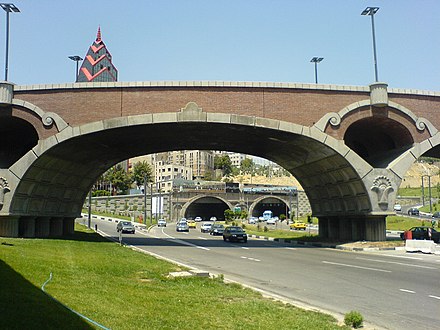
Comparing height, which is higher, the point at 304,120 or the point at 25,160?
the point at 304,120

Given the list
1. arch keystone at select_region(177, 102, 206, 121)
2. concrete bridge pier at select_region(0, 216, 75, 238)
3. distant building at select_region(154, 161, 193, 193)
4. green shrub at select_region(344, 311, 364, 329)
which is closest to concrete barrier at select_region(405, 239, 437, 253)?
arch keystone at select_region(177, 102, 206, 121)

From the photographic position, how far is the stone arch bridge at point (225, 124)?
98.9ft

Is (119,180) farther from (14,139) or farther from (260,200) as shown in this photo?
(14,139)

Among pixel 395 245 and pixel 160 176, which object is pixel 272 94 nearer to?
pixel 395 245

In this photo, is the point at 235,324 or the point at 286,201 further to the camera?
the point at 286,201

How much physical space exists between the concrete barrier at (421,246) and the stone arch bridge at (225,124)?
261cm

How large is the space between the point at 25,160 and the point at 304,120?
742 inches

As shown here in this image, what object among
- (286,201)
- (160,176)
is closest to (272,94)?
(286,201)

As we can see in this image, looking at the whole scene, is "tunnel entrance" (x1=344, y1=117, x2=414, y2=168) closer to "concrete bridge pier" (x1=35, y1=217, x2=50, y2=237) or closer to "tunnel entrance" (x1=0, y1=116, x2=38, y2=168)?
"concrete bridge pier" (x1=35, y1=217, x2=50, y2=237)

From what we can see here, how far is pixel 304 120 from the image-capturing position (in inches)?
1217

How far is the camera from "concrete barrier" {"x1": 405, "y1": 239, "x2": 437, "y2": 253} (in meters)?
28.5

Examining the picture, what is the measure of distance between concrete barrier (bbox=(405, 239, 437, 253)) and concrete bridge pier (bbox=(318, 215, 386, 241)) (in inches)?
125

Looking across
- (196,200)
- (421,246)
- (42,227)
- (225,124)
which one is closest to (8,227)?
(42,227)

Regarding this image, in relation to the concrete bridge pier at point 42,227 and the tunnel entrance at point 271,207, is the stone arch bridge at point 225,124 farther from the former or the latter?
the tunnel entrance at point 271,207
